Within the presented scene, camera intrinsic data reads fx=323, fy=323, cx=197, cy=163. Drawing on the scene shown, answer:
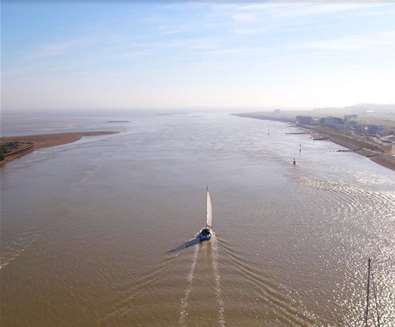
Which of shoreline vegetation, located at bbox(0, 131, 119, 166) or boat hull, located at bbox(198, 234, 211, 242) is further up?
shoreline vegetation, located at bbox(0, 131, 119, 166)

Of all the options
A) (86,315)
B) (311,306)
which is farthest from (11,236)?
(311,306)

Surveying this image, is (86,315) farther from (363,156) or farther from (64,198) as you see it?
(363,156)

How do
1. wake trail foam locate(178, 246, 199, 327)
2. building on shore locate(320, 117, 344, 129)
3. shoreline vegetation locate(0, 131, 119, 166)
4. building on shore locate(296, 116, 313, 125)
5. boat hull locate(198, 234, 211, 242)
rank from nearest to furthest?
wake trail foam locate(178, 246, 199, 327)
boat hull locate(198, 234, 211, 242)
shoreline vegetation locate(0, 131, 119, 166)
building on shore locate(320, 117, 344, 129)
building on shore locate(296, 116, 313, 125)

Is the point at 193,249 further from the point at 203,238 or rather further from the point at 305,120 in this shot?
the point at 305,120

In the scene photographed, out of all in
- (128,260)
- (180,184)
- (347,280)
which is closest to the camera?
(347,280)

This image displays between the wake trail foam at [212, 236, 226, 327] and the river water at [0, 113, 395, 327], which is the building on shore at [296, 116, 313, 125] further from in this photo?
the wake trail foam at [212, 236, 226, 327]

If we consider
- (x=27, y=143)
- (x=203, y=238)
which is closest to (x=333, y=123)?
(x=27, y=143)

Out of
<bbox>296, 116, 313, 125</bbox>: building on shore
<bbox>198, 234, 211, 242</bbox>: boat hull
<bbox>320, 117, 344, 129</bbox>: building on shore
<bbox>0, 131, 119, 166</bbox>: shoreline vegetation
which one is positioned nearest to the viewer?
<bbox>198, 234, 211, 242</bbox>: boat hull

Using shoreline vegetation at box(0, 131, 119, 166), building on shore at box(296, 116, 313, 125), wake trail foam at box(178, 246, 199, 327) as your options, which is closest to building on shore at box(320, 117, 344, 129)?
building on shore at box(296, 116, 313, 125)

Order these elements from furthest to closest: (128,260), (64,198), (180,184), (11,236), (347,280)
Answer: (180,184)
(64,198)
(11,236)
(128,260)
(347,280)
